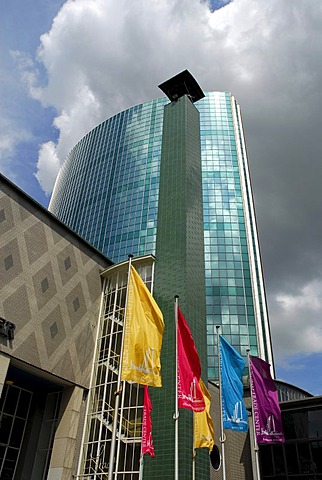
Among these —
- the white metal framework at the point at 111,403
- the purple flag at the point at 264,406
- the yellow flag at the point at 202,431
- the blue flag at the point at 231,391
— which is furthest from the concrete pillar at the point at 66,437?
the purple flag at the point at 264,406

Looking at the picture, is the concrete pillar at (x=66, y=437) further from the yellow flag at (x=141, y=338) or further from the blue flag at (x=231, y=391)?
the yellow flag at (x=141, y=338)

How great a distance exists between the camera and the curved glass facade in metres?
71.2

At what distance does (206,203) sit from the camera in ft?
272

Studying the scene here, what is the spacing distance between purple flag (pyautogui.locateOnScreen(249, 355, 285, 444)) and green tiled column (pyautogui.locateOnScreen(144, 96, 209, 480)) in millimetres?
3911

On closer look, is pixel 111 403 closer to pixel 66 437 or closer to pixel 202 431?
pixel 66 437

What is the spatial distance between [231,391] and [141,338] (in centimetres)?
614

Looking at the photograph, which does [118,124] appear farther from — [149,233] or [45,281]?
[45,281]

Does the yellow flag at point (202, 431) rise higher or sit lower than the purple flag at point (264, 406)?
lower

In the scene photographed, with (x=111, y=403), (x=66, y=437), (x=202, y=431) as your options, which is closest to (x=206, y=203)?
(x=111, y=403)

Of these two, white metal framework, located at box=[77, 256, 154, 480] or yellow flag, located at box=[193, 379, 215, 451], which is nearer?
yellow flag, located at box=[193, 379, 215, 451]

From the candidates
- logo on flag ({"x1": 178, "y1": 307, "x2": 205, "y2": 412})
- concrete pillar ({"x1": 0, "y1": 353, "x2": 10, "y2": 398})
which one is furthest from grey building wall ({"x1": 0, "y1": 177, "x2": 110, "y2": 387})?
logo on flag ({"x1": 178, "y1": 307, "x2": 205, "y2": 412})

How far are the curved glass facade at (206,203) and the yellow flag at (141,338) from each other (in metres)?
52.7

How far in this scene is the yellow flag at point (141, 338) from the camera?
1460cm

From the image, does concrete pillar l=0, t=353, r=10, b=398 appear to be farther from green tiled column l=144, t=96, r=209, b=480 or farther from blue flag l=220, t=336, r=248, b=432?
blue flag l=220, t=336, r=248, b=432
